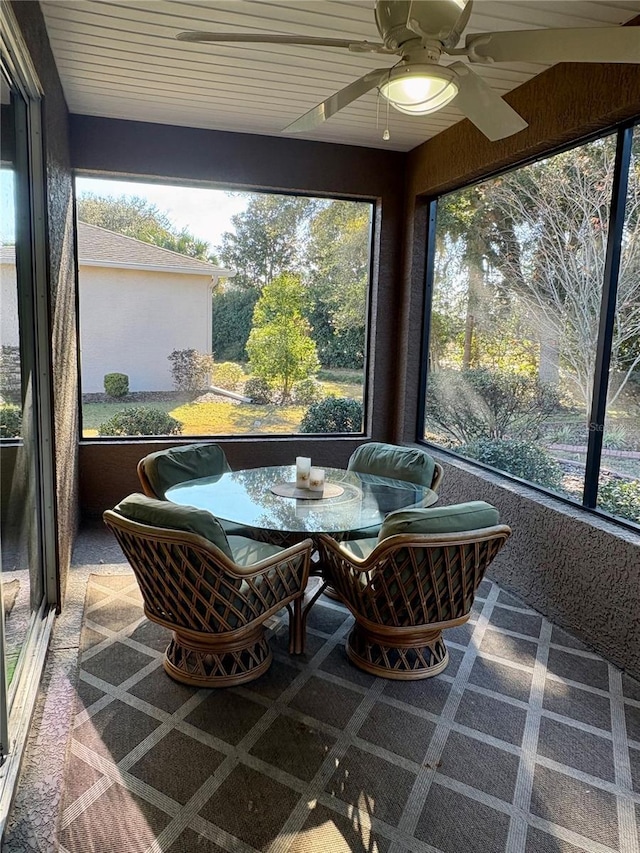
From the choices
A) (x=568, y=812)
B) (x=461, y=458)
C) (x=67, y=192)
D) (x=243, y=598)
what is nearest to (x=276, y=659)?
(x=243, y=598)

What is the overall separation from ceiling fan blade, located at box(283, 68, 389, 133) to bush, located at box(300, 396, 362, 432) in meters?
2.86

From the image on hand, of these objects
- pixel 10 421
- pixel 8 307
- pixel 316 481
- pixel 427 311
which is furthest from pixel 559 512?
pixel 8 307

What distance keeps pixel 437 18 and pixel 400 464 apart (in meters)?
2.42

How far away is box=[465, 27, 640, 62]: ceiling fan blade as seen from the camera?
1.57m

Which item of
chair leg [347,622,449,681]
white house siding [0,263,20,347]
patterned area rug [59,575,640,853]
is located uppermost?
white house siding [0,263,20,347]

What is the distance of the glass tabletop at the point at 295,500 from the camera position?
2571mm

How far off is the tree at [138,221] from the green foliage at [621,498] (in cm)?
354

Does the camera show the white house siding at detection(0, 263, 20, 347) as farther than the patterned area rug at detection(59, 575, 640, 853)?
Yes

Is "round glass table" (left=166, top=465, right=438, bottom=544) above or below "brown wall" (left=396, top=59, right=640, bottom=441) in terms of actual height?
below

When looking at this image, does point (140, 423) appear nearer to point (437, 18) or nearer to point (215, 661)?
point (215, 661)

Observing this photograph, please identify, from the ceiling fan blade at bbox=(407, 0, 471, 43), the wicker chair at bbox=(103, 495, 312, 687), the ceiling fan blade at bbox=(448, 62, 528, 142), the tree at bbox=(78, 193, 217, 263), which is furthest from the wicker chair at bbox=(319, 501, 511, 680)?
the tree at bbox=(78, 193, 217, 263)

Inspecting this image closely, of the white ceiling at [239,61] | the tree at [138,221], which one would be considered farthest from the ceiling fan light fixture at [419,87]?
the tree at [138,221]

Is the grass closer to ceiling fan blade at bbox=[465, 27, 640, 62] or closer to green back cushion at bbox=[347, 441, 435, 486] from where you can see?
green back cushion at bbox=[347, 441, 435, 486]

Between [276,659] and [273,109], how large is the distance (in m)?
3.54
